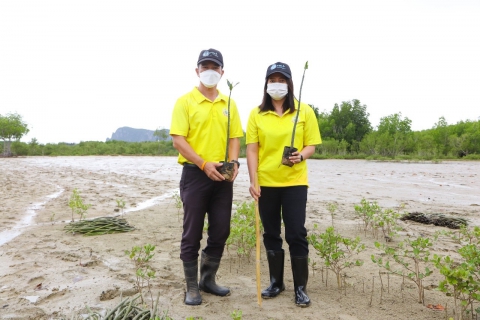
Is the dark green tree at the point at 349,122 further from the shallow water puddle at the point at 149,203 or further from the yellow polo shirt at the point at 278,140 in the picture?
the yellow polo shirt at the point at 278,140

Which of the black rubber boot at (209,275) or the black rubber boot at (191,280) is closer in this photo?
the black rubber boot at (191,280)

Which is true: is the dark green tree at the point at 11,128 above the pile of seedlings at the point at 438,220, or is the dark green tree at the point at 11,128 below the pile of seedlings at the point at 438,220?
above

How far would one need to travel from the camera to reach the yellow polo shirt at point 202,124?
3291 millimetres

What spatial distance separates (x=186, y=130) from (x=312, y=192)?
8.23m

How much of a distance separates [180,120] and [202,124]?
21 cm

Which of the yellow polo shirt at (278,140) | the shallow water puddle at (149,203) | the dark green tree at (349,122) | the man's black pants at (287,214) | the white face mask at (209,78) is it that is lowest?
the shallow water puddle at (149,203)

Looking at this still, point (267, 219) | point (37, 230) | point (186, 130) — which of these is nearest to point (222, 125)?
point (186, 130)

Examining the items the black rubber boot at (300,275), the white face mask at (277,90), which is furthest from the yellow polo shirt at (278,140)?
the black rubber boot at (300,275)

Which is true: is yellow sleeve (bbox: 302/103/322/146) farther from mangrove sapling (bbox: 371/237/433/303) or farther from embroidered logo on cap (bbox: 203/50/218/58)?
mangrove sapling (bbox: 371/237/433/303)

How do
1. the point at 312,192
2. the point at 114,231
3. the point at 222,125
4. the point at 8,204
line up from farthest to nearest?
the point at 312,192 → the point at 8,204 → the point at 114,231 → the point at 222,125

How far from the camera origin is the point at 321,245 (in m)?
3.61

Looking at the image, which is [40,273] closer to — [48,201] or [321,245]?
[321,245]

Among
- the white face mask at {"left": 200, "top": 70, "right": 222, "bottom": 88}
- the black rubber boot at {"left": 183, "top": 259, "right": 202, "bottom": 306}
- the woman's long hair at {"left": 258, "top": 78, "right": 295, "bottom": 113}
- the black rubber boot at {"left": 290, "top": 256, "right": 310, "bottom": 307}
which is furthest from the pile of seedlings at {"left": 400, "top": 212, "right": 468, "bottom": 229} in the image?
the white face mask at {"left": 200, "top": 70, "right": 222, "bottom": 88}

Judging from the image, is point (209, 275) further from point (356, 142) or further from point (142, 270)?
point (356, 142)
